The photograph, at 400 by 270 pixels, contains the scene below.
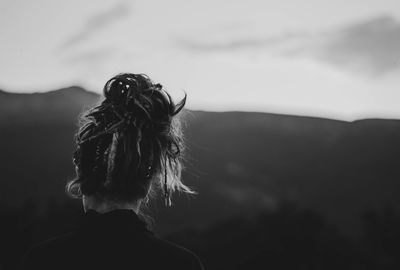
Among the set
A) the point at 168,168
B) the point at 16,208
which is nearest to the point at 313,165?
the point at 16,208

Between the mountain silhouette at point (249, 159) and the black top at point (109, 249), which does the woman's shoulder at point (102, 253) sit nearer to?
the black top at point (109, 249)

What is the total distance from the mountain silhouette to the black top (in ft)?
155

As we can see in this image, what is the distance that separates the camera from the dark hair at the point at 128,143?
56.4 inches

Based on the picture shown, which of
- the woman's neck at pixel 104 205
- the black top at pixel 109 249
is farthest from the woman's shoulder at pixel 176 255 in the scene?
the woman's neck at pixel 104 205

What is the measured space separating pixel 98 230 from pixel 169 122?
1.58 ft

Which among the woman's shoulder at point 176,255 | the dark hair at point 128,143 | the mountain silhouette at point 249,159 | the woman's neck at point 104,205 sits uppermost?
the dark hair at point 128,143

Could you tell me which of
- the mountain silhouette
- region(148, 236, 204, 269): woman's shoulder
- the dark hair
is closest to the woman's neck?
the dark hair

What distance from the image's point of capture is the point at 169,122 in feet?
5.10

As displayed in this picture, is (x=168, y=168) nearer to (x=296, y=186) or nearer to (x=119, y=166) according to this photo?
(x=119, y=166)

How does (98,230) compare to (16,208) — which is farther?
(16,208)

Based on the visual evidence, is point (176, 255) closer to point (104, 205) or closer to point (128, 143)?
point (104, 205)

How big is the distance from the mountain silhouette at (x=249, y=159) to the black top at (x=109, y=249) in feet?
155

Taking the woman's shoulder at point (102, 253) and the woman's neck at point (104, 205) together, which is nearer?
the woman's shoulder at point (102, 253)

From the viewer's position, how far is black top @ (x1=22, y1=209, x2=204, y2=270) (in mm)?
1291
